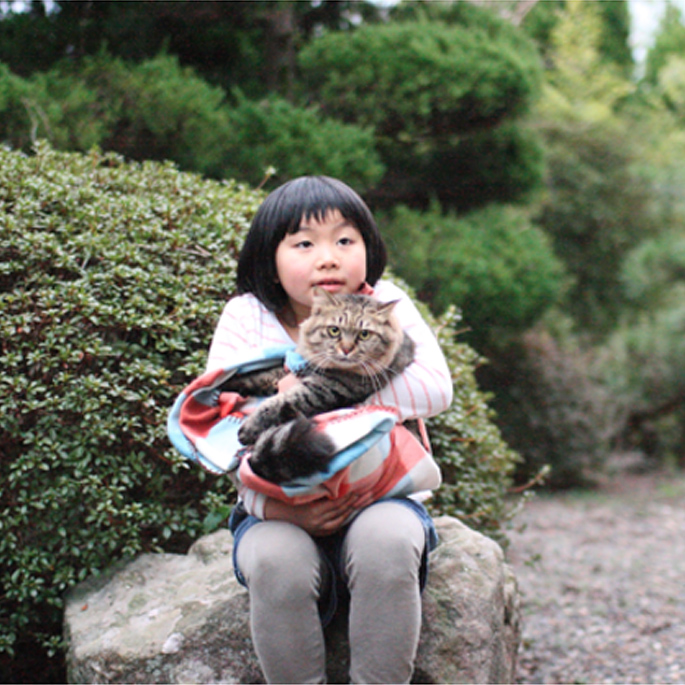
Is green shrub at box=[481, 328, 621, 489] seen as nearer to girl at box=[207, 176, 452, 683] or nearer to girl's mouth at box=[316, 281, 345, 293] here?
girl at box=[207, 176, 452, 683]

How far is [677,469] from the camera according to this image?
942cm

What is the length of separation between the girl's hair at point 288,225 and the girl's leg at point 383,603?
2.88 feet

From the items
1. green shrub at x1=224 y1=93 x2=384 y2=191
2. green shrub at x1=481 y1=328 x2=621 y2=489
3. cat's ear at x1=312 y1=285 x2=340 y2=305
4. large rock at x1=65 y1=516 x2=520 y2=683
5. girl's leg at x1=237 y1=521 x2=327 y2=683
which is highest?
green shrub at x1=224 y1=93 x2=384 y2=191

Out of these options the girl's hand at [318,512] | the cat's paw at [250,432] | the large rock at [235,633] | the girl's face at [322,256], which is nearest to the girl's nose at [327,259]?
the girl's face at [322,256]

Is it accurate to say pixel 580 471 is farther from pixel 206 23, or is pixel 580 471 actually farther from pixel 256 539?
A: pixel 256 539

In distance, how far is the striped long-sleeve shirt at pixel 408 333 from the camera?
7.09 ft

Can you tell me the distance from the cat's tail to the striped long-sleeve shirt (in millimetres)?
191

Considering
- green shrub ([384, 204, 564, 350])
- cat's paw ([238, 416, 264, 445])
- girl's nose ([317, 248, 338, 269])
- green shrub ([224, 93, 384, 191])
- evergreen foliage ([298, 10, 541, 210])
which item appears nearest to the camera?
cat's paw ([238, 416, 264, 445])

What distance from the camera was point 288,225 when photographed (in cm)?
234

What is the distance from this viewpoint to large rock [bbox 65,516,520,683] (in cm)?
229

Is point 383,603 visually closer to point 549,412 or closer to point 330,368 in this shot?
point 330,368

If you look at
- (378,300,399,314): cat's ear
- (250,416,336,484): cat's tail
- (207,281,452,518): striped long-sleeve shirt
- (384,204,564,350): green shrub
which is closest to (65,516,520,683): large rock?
(207,281,452,518): striped long-sleeve shirt

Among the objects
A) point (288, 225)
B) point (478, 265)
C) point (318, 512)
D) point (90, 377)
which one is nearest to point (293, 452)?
point (318, 512)

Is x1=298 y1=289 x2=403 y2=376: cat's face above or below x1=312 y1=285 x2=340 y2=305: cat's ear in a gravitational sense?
below
